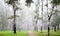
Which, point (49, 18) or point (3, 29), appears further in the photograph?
point (49, 18)

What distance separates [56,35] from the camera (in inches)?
154

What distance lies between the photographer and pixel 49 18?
395cm

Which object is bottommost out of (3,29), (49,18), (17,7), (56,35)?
(56,35)

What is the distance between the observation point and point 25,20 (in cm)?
383

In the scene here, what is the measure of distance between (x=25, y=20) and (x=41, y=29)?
0.54 m

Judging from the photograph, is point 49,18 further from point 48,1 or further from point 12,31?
point 12,31

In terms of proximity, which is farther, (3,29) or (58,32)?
(58,32)

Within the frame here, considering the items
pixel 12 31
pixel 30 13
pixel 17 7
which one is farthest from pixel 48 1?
pixel 12 31

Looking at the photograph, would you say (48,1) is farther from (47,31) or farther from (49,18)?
(47,31)

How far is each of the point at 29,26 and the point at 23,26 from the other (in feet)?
0.55

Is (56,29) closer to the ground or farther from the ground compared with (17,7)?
closer to the ground

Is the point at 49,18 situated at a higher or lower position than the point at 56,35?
higher

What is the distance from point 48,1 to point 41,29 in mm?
841

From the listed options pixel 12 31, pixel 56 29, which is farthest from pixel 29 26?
pixel 56 29
